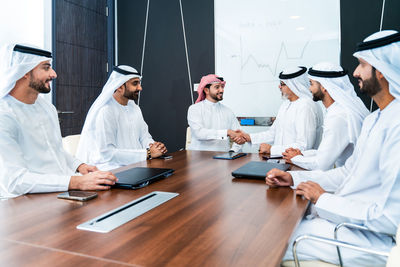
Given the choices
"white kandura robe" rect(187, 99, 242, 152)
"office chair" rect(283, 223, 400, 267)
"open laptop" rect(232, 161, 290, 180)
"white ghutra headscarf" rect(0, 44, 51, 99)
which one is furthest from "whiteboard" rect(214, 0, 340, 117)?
"office chair" rect(283, 223, 400, 267)

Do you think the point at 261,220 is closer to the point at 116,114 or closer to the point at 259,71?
the point at 116,114

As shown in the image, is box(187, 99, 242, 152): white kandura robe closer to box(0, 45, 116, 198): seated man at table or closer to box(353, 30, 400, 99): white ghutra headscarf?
box(0, 45, 116, 198): seated man at table

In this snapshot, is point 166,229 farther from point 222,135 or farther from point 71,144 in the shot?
point 222,135

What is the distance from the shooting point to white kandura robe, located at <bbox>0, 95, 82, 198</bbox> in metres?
1.82

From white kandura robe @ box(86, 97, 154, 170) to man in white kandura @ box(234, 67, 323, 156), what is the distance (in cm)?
133

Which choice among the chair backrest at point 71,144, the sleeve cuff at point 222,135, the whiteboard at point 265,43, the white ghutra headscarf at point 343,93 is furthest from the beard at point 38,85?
the whiteboard at point 265,43

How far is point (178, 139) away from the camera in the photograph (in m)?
5.97

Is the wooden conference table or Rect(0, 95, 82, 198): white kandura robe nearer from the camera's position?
the wooden conference table

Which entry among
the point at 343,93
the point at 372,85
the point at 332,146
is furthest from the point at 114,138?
the point at 372,85

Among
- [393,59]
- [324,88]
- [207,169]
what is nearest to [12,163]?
[207,169]

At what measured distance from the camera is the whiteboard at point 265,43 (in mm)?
4824

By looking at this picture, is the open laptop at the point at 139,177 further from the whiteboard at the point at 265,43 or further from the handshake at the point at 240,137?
the whiteboard at the point at 265,43

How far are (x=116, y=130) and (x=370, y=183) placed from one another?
2556 millimetres

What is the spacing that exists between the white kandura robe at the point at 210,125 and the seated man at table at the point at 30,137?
2.12 m
